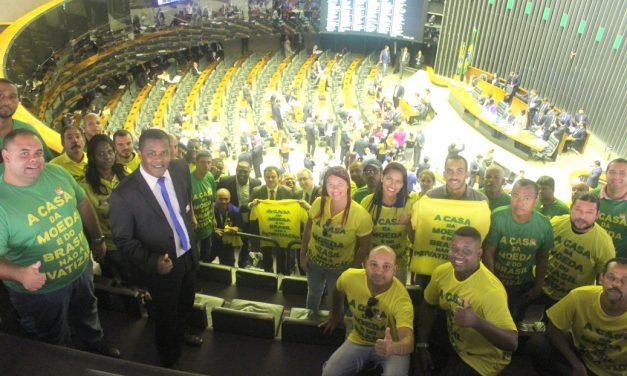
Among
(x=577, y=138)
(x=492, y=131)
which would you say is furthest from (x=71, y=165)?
(x=577, y=138)

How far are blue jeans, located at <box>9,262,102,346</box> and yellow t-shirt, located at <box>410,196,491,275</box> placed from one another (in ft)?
7.12

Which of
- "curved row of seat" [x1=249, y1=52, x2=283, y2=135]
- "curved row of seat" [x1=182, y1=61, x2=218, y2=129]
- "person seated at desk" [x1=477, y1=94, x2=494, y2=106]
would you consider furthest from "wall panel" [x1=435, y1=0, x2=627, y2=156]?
"curved row of seat" [x1=182, y1=61, x2=218, y2=129]

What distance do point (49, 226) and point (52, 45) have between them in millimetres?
9392

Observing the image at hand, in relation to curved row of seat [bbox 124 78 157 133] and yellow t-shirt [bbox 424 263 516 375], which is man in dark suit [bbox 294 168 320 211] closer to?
yellow t-shirt [bbox 424 263 516 375]

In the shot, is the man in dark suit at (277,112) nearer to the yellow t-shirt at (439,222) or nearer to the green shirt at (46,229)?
the yellow t-shirt at (439,222)

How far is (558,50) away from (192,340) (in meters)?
14.8

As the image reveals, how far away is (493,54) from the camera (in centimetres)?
1695

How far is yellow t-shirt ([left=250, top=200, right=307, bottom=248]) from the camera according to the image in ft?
14.0

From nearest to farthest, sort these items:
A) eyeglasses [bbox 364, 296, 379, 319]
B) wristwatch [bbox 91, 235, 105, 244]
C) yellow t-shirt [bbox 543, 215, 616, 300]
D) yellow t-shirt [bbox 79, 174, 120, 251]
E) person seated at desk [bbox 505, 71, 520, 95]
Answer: eyeglasses [bbox 364, 296, 379, 319] < wristwatch [bbox 91, 235, 105, 244] < yellow t-shirt [bbox 543, 215, 616, 300] < yellow t-shirt [bbox 79, 174, 120, 251] < person seated at desk [bbox 505, 71, 520, 95]

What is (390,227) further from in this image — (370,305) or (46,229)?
(46,229)

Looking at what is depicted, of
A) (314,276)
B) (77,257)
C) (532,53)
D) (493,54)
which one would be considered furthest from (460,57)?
(77,257)

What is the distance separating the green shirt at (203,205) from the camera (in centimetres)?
411

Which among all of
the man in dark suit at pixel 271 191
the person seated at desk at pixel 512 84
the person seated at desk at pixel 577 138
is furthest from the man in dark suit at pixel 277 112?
the man in dark suit at pixel 271 191

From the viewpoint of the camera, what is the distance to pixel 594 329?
2.66 meters
